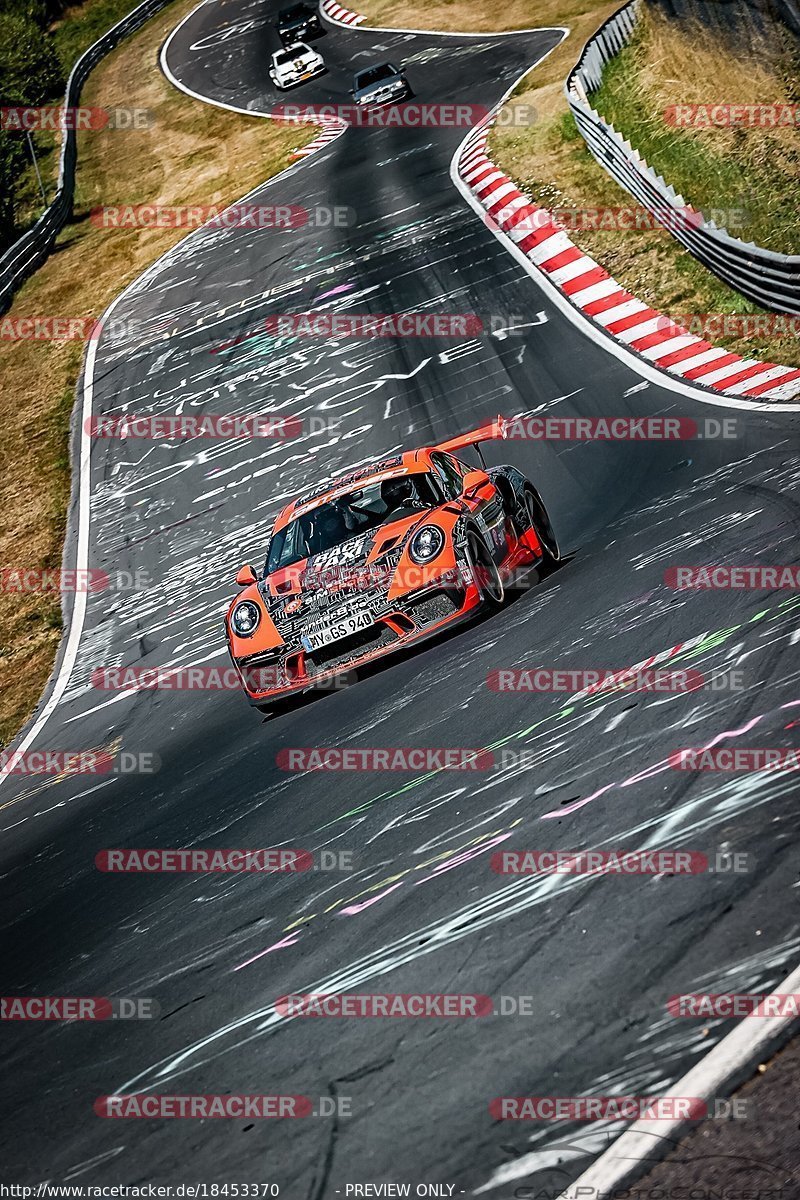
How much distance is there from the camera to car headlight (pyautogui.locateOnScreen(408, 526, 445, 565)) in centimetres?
925

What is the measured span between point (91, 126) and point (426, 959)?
40951 millimetres

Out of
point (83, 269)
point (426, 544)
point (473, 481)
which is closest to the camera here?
point (426, 544)

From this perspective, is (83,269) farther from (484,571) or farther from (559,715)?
(559,715)

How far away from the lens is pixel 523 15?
123 ft

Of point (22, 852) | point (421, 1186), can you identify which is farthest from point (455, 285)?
point (421, 1186)

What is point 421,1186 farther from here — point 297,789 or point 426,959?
point 297,789

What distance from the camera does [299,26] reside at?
4381 centimetres
